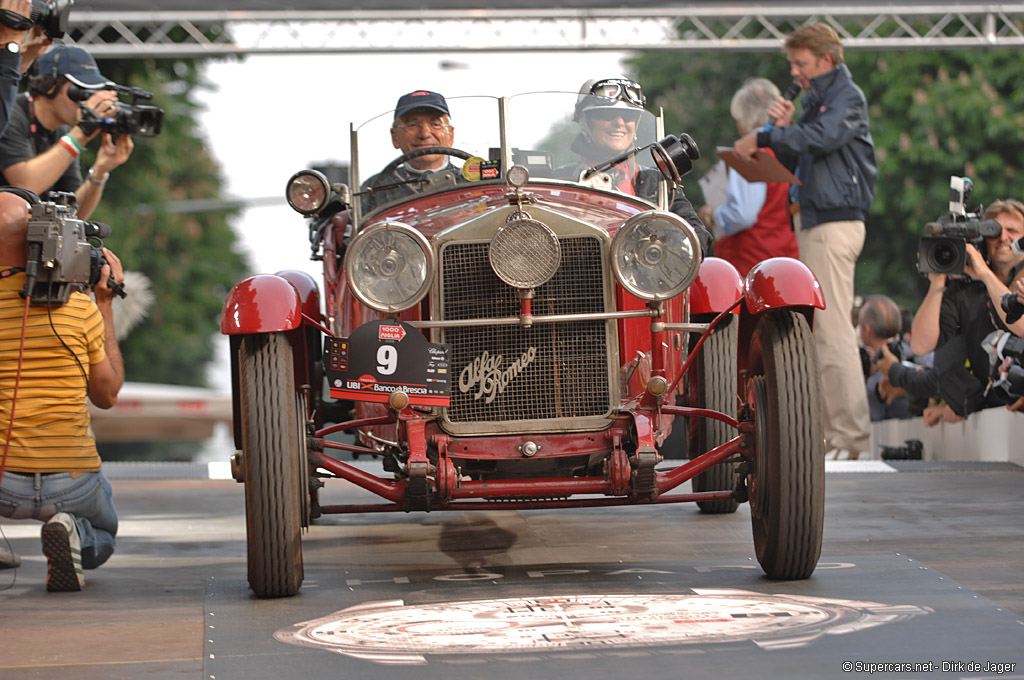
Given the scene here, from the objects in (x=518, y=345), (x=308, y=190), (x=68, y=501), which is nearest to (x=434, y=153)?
(x=308, y=190)

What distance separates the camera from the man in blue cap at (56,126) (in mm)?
7395

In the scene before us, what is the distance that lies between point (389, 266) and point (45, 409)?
1.54 metres

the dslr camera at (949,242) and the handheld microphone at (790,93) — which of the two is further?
the handheld microphone at (790,93)

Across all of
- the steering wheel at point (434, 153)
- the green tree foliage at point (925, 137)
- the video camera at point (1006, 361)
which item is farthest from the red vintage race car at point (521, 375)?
the green tree foliage at point (925, 137)

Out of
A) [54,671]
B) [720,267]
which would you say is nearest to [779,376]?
[720,267]

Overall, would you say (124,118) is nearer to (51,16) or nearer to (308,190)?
(51,16)

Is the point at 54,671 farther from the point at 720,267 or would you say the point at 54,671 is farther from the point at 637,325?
the point at 720,267

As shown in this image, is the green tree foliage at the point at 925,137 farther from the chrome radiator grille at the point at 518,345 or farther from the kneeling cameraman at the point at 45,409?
the kneeling cameraman at the point at 45,409

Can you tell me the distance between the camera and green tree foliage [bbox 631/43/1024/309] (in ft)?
73.8

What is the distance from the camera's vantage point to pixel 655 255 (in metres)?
5.29

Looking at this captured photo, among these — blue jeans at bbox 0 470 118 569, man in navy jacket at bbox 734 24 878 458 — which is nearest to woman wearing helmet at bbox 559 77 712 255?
blue jeans at bbox 0 470 118 569

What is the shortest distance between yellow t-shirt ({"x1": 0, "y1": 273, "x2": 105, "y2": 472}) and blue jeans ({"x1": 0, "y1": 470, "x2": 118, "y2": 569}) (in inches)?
1.8

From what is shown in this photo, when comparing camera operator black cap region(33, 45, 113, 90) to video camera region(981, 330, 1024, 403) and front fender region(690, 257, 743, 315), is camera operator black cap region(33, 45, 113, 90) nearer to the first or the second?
front fender region(690, 257, 743, 315)

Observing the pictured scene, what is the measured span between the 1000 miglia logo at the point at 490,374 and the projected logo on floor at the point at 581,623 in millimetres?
842
